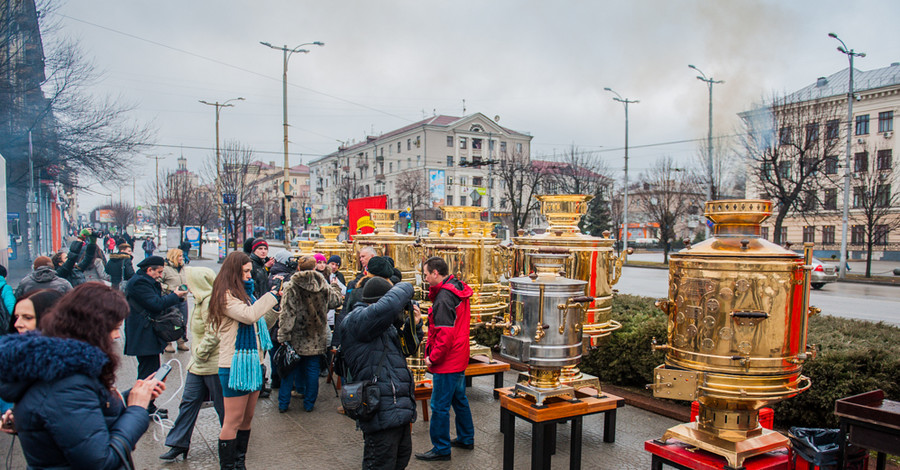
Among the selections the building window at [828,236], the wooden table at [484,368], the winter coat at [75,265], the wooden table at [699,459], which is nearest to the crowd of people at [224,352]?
the wooden table at [484,368]

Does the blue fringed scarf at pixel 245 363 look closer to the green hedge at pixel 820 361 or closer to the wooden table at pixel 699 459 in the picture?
the wooden table at pixel 699 459

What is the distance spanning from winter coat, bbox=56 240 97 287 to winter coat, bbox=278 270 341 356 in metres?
5.82

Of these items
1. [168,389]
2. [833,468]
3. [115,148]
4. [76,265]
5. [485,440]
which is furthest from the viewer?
[115,148]

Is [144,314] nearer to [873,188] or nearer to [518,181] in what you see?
[873,188]

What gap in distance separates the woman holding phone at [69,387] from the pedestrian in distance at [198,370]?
2299 millimetres

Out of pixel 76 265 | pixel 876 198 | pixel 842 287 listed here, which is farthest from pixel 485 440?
pixel 876 198

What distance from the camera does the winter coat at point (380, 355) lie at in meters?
3.65

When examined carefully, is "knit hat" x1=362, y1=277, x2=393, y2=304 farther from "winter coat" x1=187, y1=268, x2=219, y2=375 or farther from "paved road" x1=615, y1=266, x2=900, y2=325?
"paved road" x1=615, y1=266, x2=900, y2=325

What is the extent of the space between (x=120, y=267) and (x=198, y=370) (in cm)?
999

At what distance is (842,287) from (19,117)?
103ft

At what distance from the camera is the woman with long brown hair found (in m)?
4.27

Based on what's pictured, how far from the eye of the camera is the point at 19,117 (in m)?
16.8

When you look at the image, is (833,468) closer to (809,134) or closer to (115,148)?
(809,134)

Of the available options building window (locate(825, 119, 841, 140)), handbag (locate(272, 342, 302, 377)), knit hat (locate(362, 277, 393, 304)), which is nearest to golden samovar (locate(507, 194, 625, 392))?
knit hat (locate(362, 277, 393, 304))
